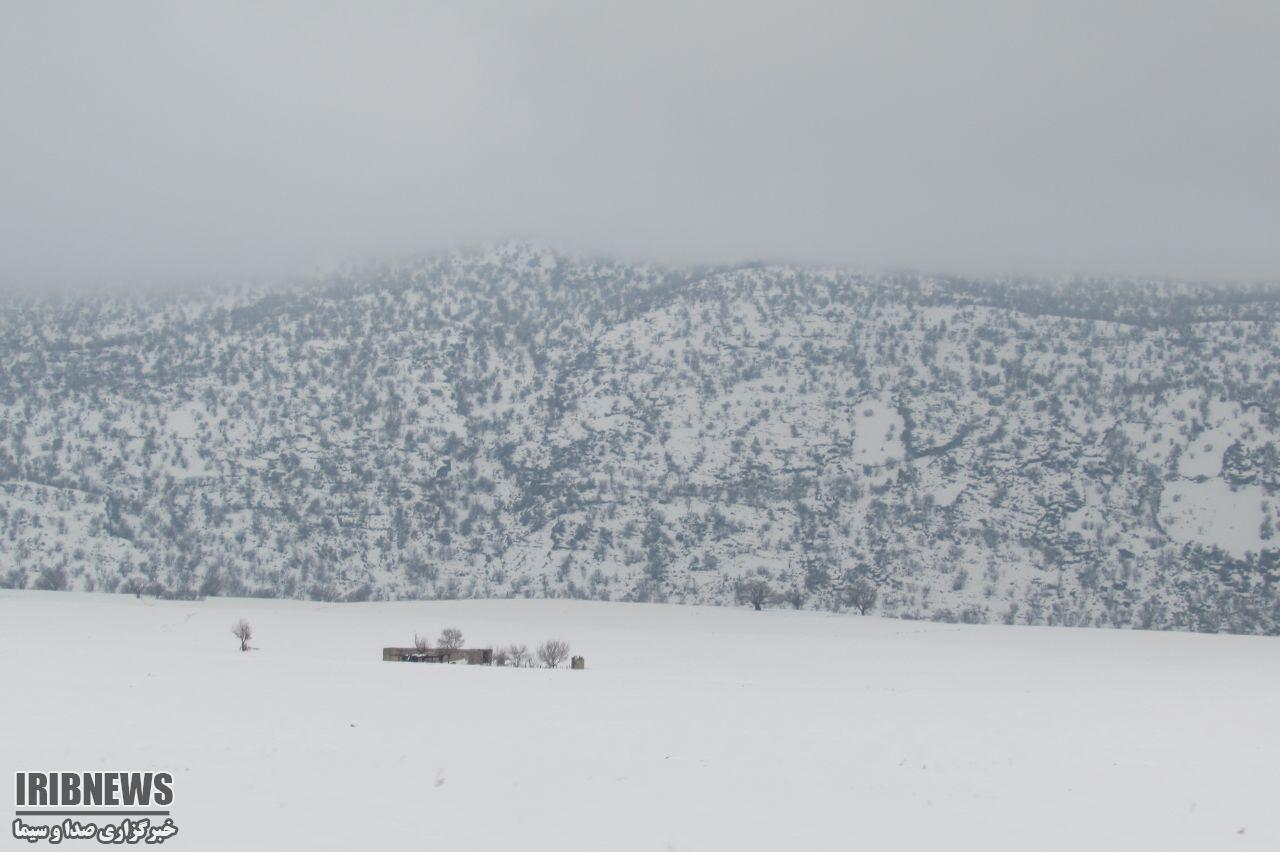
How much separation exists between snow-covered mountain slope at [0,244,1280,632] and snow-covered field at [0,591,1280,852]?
237 ft

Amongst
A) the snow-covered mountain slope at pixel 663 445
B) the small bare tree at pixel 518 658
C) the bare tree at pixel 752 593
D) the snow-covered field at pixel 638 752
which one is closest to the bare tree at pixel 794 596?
the snow-covered mountain slope at pixel 663 445

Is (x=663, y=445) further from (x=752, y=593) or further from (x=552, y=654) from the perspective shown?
(x=552, y=654)

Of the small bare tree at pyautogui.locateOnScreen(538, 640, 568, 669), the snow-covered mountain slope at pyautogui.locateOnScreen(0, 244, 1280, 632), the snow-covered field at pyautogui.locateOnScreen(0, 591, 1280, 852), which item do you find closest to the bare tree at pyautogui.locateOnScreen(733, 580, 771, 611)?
the snow-covered mountain slope at pyautogui.locateOnScreen(0, 244, 1280, 632)

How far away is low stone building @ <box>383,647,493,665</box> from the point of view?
1666 inches

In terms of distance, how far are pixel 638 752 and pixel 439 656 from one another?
22.6 metres

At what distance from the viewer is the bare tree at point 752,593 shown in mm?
92156

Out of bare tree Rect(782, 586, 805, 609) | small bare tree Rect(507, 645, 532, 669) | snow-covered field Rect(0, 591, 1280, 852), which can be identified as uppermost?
snow-covered field Rect(0, 591, 1280, 852)

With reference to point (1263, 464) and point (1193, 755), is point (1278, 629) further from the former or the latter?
point (1193, 755)

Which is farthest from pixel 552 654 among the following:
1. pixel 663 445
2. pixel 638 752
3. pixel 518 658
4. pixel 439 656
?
pixel 663 445

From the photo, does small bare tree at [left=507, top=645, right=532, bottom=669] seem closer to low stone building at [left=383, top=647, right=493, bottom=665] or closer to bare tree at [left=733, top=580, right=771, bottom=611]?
low stone building at [left=383, top=647, right=493, bottom=665]

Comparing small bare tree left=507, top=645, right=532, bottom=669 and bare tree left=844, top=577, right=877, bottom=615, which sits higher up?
small bare tree left=507, top=645, right=532, bottom=669

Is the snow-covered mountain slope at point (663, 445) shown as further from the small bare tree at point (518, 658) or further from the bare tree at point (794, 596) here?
the small bare tree at point (518, 658)

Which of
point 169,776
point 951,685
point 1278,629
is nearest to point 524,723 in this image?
point 169,776

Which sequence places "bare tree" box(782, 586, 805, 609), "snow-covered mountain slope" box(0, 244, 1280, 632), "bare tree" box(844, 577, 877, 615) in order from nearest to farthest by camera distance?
"bare tree" box(844, 577, 877, 615)
"bare tree" box(782, 586, 805, 609)
"snow-covered mountain slope" box(0, 244, 1280, 632)
